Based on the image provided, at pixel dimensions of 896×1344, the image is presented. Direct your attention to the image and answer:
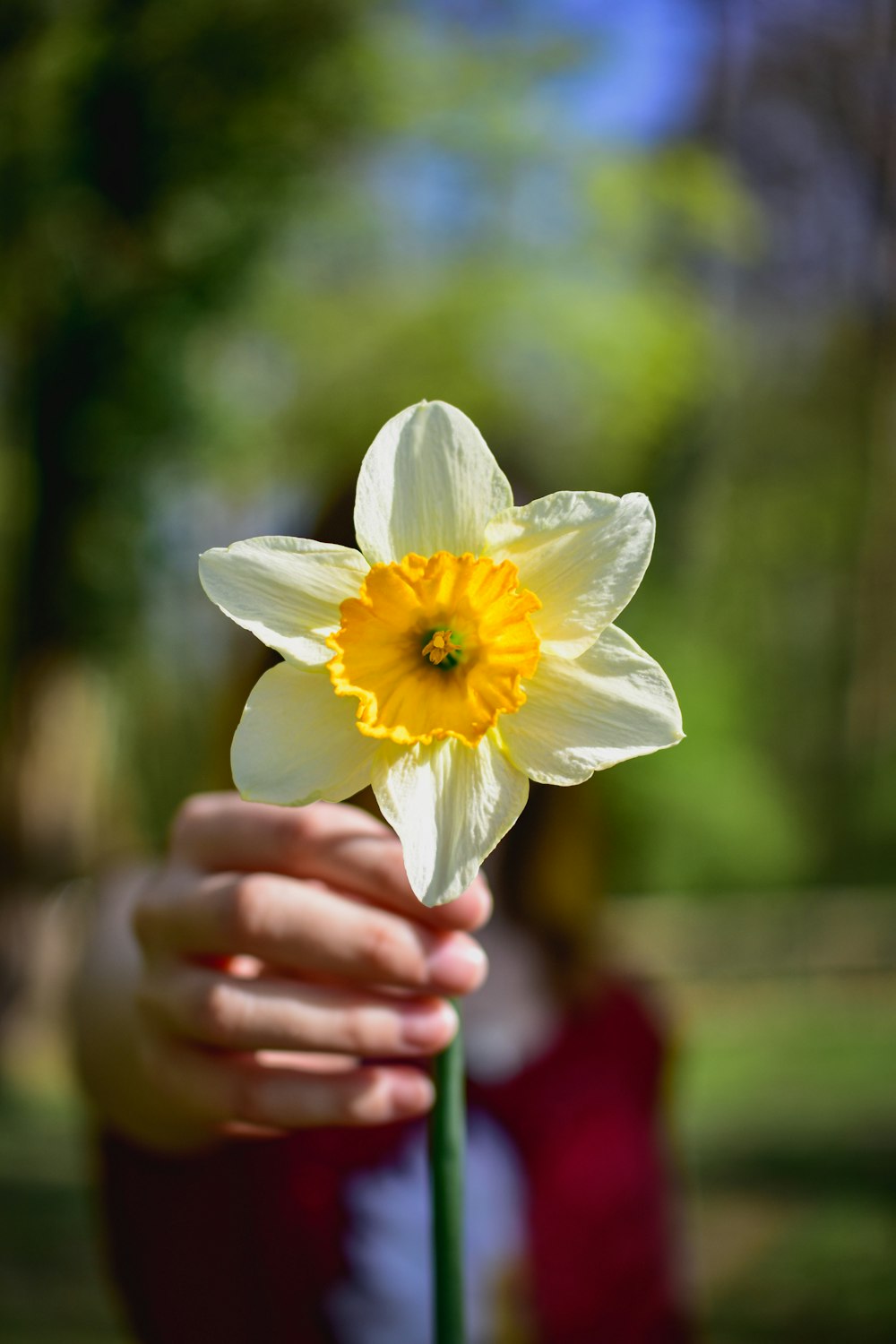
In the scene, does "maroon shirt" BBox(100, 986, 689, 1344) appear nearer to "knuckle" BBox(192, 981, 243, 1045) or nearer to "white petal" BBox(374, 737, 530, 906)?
"knuckle" BBox(192, 981, 243, 1045)

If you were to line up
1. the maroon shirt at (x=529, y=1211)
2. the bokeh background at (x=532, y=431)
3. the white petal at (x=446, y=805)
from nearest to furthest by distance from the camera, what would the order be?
the white petal at (x=446, y=805) → the maroon shirt at (x=529, y=1211) → the bokeh background at (x=532, y=431)

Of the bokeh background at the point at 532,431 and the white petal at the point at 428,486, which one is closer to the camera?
the white petal at the point at 428,486

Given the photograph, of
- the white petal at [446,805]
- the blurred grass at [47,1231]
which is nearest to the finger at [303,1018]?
the white petal at [446,805]

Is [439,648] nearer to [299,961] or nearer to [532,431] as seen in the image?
[299,961]

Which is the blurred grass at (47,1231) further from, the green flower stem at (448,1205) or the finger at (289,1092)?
the green flower stem at (448,1205)

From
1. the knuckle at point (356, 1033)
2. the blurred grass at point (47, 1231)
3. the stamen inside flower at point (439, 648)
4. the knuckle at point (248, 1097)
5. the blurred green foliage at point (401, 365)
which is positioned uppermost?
the blurred green foliage at point (401, 365)

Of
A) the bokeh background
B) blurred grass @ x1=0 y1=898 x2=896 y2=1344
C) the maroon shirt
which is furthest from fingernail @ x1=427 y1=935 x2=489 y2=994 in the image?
the bokeh background

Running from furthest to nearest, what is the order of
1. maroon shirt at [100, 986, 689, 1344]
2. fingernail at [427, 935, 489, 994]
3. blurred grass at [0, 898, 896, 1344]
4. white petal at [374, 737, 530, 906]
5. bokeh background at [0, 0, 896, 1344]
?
bokeh background at [0, 0, 896, 1344]
blurred grass at [0, 898, 896, 1344]
maroon shirt at [100, 986, 689, 1344]
fingernail at [427, 935, 489, 994]
white petal at [374, 737, 530, 906]

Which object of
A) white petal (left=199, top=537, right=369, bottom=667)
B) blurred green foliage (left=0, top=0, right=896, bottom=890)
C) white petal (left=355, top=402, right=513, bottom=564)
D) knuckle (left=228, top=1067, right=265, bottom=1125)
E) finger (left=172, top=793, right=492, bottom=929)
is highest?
blurred green foliage (left=0, top=0, right=896, bottom=890)

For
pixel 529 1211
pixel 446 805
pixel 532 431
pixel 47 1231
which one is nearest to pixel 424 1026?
pixel 446 805
